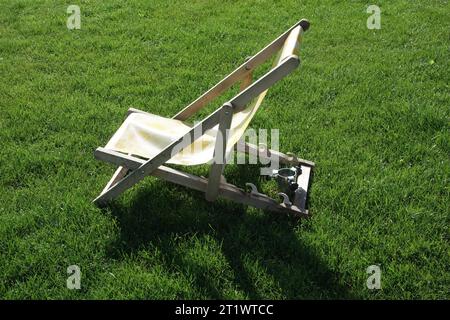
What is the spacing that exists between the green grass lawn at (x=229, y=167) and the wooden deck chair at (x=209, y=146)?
0.16 meters

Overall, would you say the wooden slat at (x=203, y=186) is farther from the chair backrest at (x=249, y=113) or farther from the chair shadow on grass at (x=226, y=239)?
the chair backrest at (x=249, y=113)

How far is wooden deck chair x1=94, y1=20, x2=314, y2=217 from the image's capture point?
2953 mm

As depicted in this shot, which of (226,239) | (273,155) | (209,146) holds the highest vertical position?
(209,146)

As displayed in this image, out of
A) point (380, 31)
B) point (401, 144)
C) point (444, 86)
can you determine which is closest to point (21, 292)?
point (401, 144)

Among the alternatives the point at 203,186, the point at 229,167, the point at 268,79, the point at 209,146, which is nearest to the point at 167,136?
the point at 209,146

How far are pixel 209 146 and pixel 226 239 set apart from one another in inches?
27.5

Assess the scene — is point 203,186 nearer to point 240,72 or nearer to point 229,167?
point 229,167

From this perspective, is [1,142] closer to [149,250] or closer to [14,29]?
[149,250]

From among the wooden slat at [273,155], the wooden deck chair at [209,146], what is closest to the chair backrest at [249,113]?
the wooden deck chair at [209,146]

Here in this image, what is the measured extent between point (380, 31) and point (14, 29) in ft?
15.8

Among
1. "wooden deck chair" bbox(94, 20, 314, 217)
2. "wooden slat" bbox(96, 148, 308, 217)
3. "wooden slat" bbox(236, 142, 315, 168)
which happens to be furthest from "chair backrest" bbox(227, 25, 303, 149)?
"wooden slat" bbox(236, 142, 315, 168)

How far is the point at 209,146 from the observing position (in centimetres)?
351

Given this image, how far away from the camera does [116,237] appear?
326 centimetres

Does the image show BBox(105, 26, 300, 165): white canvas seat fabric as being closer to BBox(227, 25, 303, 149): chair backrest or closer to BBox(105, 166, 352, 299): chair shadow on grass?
BBox(227, 25, 303, 149): chair backrest
